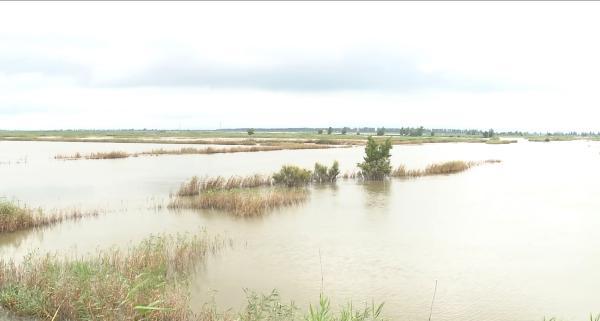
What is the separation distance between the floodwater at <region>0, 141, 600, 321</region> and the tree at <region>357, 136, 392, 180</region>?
1.85 m

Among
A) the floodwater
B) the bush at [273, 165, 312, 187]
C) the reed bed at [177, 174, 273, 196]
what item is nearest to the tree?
the floodwater

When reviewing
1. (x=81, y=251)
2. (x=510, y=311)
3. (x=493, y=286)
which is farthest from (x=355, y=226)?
(x=81, y=251)

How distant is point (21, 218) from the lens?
1486cm

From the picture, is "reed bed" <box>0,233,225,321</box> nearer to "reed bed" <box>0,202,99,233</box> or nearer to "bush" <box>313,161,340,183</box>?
"reed bed" <box>0,202,99,233</box>

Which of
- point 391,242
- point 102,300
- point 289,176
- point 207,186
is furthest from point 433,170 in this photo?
point 102,300

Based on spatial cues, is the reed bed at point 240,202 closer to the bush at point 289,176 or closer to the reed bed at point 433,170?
the bush at point 289,176

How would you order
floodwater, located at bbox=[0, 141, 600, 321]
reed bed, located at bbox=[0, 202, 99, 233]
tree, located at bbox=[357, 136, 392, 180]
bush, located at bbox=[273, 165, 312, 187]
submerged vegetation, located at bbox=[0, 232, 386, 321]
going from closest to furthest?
submerged vegetation, located at bbox=[0, 232, 386, 321] < floodwater, located at bbox=[0, 141, 600, 321] < reed bed, located at bbox=[0, 202, 99, 233] < bush, located at bbox=[273, 165, 312, 187] < tree, located at bbox=[357, 136, 392, 180]

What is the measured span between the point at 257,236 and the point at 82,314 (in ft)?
25.7

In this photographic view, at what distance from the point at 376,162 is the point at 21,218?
20934 millimetres

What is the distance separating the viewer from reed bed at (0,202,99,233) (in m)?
14.4

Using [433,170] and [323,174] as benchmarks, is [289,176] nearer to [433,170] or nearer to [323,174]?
[323,174]

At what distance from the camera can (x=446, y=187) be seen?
27281mm

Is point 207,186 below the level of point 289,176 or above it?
below

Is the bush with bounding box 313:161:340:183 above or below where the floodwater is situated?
above
